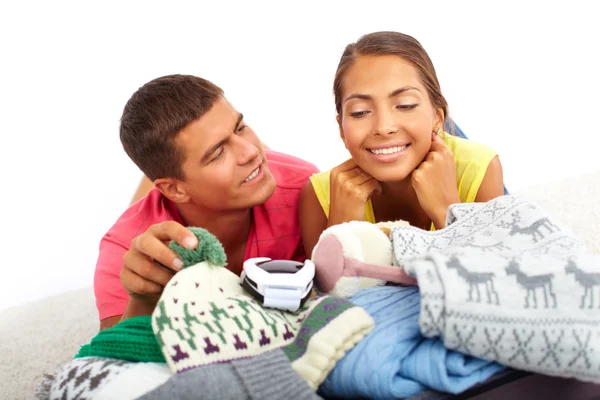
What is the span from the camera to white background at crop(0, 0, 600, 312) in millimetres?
2043

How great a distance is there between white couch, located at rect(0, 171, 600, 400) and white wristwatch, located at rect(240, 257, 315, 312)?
0.76 m

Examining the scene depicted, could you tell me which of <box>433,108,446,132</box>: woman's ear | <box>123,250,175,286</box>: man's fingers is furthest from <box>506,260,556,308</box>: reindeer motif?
<box>433,108,446,132</box>: woman's ear

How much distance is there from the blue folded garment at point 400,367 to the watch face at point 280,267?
116 mm

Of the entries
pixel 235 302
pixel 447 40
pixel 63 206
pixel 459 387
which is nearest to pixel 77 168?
pixel 63 206

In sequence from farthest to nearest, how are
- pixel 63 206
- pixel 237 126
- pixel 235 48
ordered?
pixel 235 48 < pixel 63 206 < pixel 237 126

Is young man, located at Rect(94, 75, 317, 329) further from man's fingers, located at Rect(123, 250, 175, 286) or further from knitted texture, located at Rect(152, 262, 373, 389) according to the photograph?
knitted texture, located at Rect(152, 262, 373, 389)

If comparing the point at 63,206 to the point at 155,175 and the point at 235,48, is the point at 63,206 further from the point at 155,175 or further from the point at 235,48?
the point at 155,175

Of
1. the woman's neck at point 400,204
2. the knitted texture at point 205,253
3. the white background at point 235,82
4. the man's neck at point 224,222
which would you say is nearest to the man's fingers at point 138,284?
the knitted texture at point 205,253

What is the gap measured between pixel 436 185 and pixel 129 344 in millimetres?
602

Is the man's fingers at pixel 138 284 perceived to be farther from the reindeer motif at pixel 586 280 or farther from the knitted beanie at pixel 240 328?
the reindeer motif at pixel 586 280

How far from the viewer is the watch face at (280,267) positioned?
0.60m

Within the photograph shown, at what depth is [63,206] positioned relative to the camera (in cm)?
210

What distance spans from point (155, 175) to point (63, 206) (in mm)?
1150

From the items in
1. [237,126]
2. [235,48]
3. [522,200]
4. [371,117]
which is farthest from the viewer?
[235,48]
